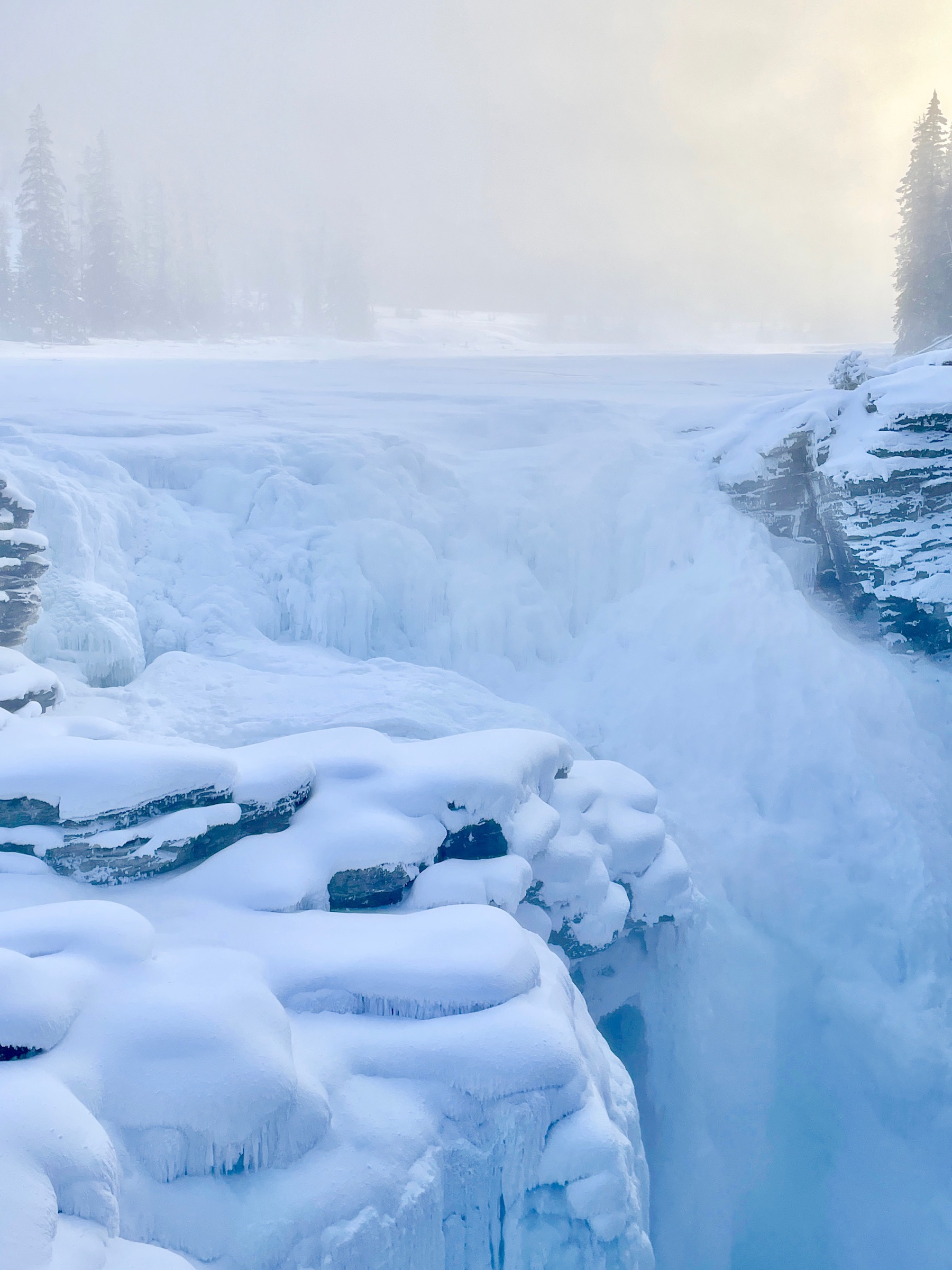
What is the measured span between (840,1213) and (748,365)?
18.8 metres

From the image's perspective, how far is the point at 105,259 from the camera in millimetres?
28188

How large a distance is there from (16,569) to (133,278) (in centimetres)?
2622

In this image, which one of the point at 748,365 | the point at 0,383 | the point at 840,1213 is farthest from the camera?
the point at 748,365

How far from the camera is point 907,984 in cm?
795

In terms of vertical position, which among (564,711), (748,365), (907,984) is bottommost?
(907,984)

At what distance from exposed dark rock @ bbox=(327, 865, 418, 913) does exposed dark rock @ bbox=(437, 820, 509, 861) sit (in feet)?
1.43

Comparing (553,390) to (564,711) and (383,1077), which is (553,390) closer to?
(564,711)

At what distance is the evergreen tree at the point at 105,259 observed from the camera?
92.4 feet

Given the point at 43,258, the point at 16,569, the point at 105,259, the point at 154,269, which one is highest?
the point at 154,269

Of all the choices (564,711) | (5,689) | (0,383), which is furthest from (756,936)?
(0,383)

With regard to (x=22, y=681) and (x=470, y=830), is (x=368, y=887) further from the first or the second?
(x=22, y=681)

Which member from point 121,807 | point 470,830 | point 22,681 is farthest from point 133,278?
point 470,830

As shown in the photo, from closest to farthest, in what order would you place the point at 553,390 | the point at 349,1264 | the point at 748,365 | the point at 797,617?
the point at 349,1264
the point at 797,617
the point at 553,390
the point at 748,365

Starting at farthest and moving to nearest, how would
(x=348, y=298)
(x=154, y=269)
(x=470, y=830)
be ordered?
(x=348, y=298), (x=154, y=269), (x=470, y=830)
